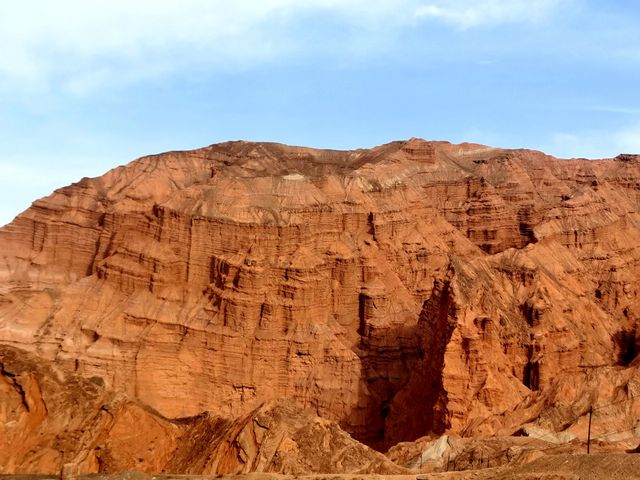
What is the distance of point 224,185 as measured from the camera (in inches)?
2869

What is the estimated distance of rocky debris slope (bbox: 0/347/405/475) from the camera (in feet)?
121

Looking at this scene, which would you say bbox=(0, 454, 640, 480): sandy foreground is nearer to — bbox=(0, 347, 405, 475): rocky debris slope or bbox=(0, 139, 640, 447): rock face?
bbox=(0, 347, 405, 475): rocky debris slope

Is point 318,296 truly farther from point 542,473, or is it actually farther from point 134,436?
point 542,473

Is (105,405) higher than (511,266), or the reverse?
(511,266)

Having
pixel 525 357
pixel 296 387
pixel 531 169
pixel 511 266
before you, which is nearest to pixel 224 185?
pixel 296 387

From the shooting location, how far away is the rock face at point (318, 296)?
5431 centimetres

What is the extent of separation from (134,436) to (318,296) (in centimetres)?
2451

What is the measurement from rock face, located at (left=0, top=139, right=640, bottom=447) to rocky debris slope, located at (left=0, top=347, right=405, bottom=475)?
649cm

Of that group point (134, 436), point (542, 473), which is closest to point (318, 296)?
point (134, 436)

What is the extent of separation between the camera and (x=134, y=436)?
44.8 meters

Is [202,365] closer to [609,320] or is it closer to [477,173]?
[609,320]

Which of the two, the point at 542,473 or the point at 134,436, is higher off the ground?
the point at 542,473

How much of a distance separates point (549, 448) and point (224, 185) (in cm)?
3980

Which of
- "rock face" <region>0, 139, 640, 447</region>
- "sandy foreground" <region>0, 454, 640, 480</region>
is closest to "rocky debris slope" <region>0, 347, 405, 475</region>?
"sandy foreground" <region>0, 454, 640, 480</region>
